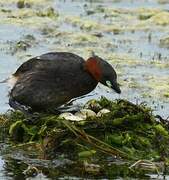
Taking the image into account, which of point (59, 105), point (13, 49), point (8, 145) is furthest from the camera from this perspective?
point (13, 49)

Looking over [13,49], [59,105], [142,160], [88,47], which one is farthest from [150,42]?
[142,160]

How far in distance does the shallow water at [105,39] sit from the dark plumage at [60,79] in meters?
1.55

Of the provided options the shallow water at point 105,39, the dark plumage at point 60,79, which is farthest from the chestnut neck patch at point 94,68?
the shallow water at point 105,39

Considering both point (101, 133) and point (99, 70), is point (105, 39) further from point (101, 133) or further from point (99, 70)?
point (101, 133)

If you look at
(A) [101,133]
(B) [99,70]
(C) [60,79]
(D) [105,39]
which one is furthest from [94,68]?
(D) [105,39]

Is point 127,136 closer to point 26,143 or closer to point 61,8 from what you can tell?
point 26,143

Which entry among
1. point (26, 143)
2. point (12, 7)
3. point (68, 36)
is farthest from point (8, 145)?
point (12, 7)

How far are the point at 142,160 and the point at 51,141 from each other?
104cm

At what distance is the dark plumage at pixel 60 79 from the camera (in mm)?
9961

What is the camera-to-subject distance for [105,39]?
56.6ft

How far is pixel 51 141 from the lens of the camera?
9.30 meters

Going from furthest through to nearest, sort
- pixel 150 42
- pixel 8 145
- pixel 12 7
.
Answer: pixel 12 7
pixel 150 42
pixel 8 145

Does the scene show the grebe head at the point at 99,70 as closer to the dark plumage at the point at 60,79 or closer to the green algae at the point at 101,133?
the dark plumage at the point at 60,79

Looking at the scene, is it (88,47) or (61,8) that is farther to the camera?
(61,8)
